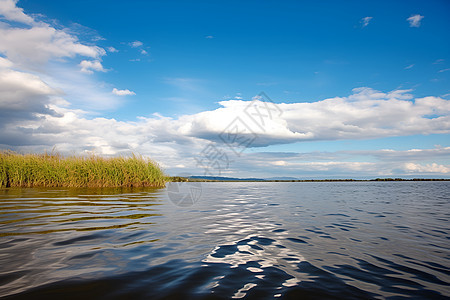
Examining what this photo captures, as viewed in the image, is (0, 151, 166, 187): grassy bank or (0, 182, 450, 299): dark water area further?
(0, 151, 166, 187): grassy bank

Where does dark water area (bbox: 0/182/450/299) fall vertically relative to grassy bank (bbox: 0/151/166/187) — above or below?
below

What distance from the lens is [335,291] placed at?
9.45 feet

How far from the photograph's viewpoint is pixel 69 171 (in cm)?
2062

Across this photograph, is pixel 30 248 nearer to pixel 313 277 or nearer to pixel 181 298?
pixel 181 298

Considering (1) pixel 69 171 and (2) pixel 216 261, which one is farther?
(1) pixel 69 171

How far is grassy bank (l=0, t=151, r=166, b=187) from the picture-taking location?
2003cm

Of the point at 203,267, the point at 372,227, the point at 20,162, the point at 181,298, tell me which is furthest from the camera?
the point at 20,162

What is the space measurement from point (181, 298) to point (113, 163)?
21967mm

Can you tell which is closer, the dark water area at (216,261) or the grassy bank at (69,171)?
the dark water area at (216,261)

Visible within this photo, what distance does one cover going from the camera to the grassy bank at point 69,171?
20.0 metres

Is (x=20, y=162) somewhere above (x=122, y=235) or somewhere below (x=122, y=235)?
above

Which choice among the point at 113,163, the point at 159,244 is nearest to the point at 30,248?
the point at 159,244

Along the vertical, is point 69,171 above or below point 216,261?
above

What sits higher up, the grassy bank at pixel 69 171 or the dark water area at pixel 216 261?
the grassy bank at pixel 69 171
